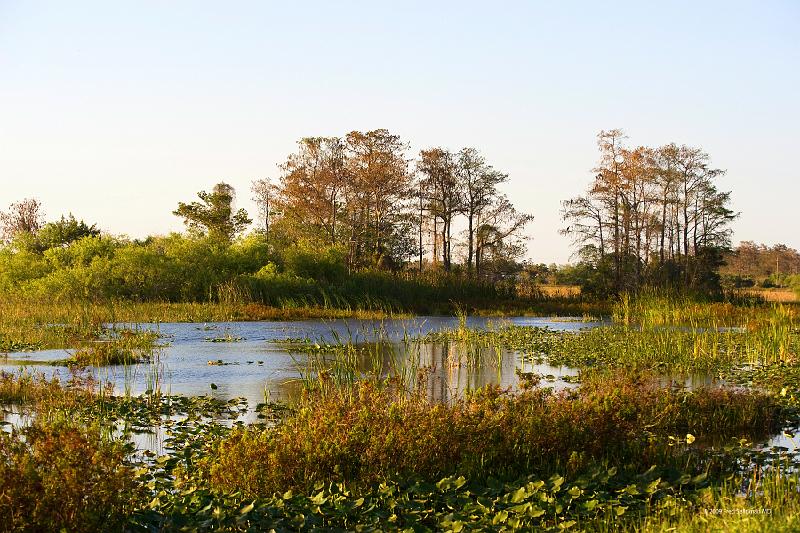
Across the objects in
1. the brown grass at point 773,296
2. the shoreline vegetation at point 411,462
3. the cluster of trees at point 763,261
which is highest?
the cluster of trees at point 763,261

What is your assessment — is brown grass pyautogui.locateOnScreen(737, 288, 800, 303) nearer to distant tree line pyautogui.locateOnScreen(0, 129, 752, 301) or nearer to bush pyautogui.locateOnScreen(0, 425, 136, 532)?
distant tree line pyautogui.locateOnScreen(0, 129, 752, 301)

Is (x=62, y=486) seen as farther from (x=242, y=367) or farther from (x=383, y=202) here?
(x=383, y=202)

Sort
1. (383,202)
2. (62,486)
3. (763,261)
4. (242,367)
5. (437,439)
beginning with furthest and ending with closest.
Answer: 1. (763,261)
2. (383,202)
3. (242,367)
4. (437,439)
5. (62,486)

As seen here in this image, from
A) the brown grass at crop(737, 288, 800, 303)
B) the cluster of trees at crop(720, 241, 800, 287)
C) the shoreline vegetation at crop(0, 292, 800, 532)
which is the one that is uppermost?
the cluster of trees at crop(720, 241, 800, 287)

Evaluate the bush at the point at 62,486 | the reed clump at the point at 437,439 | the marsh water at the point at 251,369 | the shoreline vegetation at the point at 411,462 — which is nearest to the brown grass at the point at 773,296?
the marsh water at the point at 251,369

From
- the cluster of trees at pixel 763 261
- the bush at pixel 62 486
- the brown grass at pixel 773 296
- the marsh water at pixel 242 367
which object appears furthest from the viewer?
the cluster of trees at pixel 763 261

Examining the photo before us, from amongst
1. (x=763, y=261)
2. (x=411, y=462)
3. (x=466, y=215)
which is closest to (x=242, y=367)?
(x=411, y=462)

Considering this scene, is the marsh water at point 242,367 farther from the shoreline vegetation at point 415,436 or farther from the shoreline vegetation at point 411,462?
the shoreline vegetation at point 411,462

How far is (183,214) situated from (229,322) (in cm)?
3125

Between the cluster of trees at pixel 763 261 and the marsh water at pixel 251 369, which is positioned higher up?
the cluster of trees at pixel 763 261

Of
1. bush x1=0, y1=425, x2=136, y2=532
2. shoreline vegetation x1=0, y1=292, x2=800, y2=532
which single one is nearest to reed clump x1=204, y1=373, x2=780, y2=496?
shoreline vegetation x1=0, y1=292, x2=800, y2=532

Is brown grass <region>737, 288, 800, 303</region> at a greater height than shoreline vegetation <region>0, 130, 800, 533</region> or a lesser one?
greater

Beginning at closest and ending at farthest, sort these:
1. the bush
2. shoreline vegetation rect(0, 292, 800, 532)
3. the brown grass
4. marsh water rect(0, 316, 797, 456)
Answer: the bush → shoreline vegetation rect(0, 292, 800, 532) → marsh water rect(0, 316, 797, 456) → the brown grass

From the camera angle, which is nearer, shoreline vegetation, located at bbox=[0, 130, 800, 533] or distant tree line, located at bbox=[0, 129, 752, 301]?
shoreline vegetation, located at bbox=[0, 130, 800, 533]
